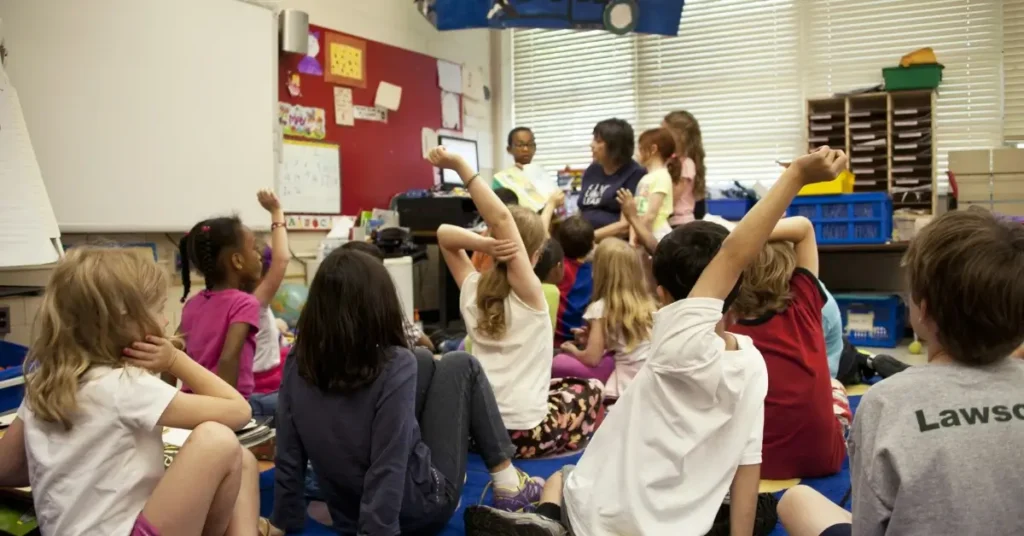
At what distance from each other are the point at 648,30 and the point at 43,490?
4.32 meters

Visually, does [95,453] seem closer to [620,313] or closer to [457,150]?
[620,313]

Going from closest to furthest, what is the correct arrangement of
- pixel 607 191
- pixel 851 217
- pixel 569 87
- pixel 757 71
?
pixel 607 191
pixel 851 217
pixel 757 71
pixel 569 87

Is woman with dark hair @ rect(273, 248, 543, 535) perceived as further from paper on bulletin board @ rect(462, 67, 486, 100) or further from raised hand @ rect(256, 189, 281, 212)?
paper on bulletin board @ rect(462, 67, 486, 100)

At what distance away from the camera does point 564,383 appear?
2699mm

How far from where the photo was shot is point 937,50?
5078 mm

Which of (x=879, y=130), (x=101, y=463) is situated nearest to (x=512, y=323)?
(x=101, y=463)

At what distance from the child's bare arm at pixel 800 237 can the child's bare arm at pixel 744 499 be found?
28.2 inches

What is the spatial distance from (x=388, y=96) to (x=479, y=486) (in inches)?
144

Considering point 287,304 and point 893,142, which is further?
point 893,142

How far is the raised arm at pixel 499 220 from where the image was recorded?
2.08 meters

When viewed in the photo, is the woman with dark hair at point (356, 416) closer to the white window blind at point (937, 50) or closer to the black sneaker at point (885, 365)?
the black sneaker at point (885, 365)

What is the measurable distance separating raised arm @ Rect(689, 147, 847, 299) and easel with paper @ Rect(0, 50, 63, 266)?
7.60ft

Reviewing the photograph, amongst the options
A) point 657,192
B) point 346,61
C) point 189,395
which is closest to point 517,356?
point 189,395

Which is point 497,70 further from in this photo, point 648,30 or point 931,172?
point 931,172
